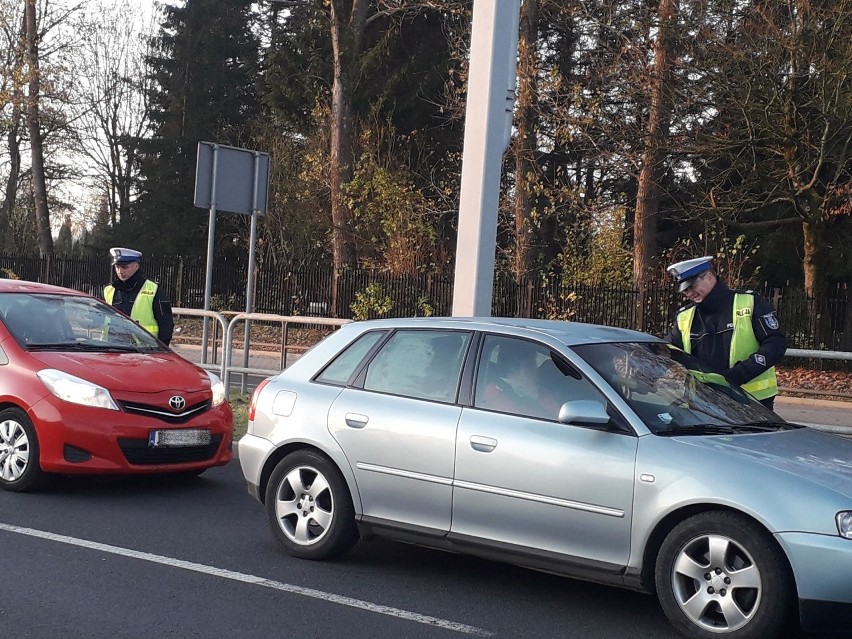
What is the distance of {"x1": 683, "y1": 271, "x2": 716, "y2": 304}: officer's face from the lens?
714cm

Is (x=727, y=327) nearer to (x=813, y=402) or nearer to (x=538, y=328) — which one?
(x=538, y=328)

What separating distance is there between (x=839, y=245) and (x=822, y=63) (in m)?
9.42

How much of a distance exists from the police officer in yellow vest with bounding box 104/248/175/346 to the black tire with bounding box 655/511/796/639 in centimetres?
666

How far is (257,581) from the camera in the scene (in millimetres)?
5855

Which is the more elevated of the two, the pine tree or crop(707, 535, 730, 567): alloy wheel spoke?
the pine tree

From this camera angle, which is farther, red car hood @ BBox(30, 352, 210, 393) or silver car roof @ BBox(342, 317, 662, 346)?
red car hood @ BBox(30, 352, 210, 393)

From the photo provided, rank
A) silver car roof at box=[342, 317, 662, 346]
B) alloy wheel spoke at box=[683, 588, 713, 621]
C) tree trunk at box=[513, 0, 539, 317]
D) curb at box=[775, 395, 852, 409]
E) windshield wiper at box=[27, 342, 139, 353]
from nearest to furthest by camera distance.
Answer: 1. alloy wheel spoke at box=[683, 588, 713, 621]
2. silver car roof at box=[342, 317, 662, 346]
3. windshield wiper at box=[27, 342, 139, 353]
4. curb at box=[775, 395, 852, 409]
5. tree trunk at box=[513, 0, 539, 317]

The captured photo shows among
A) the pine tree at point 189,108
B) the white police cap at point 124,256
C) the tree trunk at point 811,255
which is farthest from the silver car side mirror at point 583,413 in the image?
the pine tree at point 189,108

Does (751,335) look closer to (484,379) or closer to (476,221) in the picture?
(484,379)

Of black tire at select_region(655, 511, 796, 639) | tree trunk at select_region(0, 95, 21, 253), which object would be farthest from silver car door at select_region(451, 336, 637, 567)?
tree trunk at select_region(0, 95, 21, 253)

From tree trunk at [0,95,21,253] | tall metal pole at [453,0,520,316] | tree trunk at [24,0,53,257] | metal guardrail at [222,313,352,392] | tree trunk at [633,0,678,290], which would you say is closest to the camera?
tall metal pole at [453,0,520,316]

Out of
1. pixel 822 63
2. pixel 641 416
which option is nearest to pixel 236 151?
pixel 641 416

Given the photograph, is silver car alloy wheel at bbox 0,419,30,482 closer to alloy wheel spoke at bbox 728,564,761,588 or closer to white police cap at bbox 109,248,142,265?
white police cap at bbox 109,248,142,265

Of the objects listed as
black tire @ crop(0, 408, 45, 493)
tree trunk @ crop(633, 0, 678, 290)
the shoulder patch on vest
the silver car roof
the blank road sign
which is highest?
tree trunk @ crop(633, 0, 678, 290)
